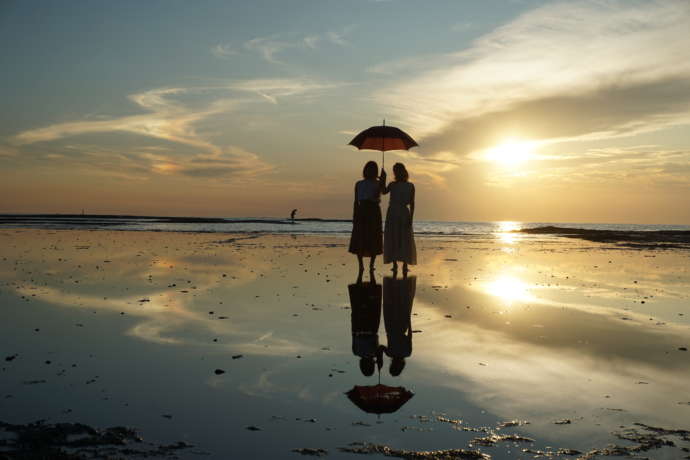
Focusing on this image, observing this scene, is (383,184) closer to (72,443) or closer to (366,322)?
(366,322)

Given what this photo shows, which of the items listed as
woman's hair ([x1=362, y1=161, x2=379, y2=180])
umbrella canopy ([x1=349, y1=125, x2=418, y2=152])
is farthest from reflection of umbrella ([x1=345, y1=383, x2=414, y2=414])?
umbrella canopy ([x1=349, y1=125, x2=418, y2=152])

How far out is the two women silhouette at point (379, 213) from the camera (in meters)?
16.4

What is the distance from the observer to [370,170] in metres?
16.3

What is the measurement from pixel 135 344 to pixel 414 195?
10.4m

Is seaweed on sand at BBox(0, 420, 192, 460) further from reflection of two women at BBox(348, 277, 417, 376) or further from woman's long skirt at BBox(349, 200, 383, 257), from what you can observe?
woman's long skirt at BBox(349, 200, 383, 257)

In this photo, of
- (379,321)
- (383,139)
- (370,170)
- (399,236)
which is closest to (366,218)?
(399,236)

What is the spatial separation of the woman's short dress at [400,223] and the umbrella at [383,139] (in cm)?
106

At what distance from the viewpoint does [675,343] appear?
8.64m

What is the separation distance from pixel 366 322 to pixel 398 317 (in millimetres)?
843

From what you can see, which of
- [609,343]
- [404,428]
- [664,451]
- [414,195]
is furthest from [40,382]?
[414,195]

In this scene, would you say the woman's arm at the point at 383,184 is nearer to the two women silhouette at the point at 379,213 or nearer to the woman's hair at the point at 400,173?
the two women silhouette at the point at 379,213

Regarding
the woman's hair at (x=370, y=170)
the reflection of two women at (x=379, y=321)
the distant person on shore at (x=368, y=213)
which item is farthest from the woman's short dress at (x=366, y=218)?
the reflection of two women at (x=379, y=321)

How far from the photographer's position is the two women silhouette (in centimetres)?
1639

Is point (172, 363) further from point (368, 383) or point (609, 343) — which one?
point (609, 343)
